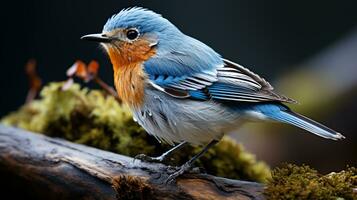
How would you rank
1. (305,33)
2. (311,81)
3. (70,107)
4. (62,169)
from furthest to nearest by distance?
(305,33) < (311,81) < (70,107) < (62,169)

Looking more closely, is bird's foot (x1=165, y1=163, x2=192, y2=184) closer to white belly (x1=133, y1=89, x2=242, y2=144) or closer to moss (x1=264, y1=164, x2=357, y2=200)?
white belly (x1=133, y1=89, x2=242, y2=144)

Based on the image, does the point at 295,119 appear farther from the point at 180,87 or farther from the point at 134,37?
the point at 134,37

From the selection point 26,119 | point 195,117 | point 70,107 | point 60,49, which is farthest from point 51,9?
point 195,117

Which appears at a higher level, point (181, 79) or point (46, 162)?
point (181, 79)

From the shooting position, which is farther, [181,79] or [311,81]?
[311,81]

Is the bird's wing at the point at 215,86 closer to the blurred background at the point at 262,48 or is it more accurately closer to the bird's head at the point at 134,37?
the bird's head at the point at 134,37

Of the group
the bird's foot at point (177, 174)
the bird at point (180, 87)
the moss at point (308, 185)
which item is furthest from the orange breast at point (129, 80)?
the moss at point (308, 185)

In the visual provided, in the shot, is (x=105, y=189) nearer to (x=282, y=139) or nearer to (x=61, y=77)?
(x=282, y=139)
